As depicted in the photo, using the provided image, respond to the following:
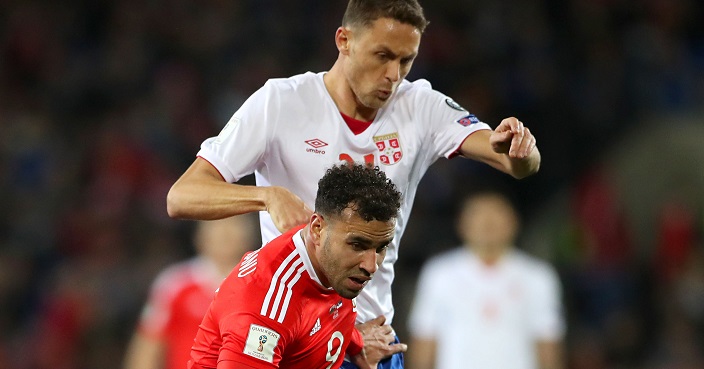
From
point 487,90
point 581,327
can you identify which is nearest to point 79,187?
point 487,90

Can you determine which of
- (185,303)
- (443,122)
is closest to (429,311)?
(185,303)

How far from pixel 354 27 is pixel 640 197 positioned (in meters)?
7.61

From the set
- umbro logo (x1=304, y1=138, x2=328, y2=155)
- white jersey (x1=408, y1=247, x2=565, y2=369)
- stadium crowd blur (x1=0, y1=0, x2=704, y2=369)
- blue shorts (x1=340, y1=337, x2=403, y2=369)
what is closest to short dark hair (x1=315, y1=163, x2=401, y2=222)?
umbro logo (x1=304, y1=138, x2=328, y2=155)

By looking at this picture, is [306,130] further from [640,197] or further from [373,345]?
[640,197]

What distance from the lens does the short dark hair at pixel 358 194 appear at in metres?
3.23

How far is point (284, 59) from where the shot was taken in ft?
36.6

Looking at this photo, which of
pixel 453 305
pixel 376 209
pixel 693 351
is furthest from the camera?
pixel 693 351

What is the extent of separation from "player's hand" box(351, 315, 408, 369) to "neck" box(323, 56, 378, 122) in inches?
29.6

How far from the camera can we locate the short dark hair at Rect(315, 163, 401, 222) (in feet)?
10.6

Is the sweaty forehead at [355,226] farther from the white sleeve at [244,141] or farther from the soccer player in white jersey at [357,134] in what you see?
the white sleeve at [244,141]

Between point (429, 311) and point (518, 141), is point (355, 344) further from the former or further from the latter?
point (429, 311)

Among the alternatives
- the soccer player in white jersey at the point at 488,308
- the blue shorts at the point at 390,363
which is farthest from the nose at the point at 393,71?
the soccer player in white jersey at the point at 488,308

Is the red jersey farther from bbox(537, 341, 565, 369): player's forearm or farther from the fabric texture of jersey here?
bbox(537, 341, 565, 369): player's forearm

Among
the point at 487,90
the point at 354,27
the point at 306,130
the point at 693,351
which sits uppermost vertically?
the point at 487,90
